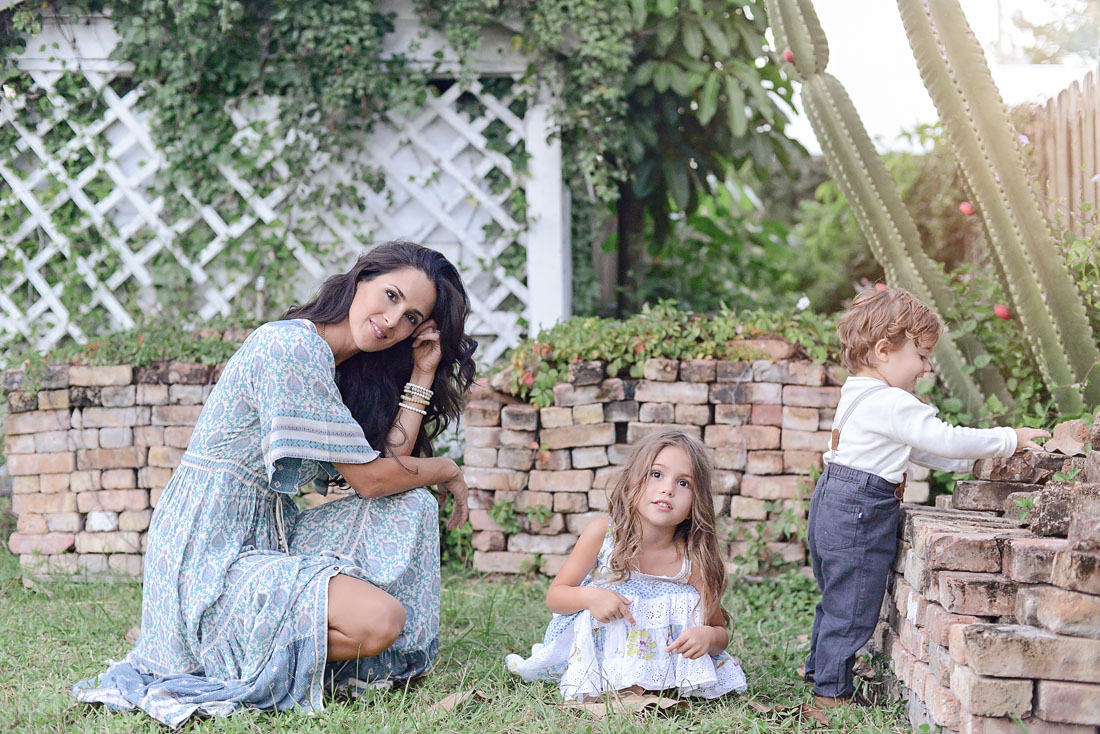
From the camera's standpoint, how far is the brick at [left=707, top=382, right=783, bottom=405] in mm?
4043

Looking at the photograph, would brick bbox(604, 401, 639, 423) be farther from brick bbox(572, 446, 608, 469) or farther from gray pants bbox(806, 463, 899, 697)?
gray pants bbox(806, 463, 899, 697)

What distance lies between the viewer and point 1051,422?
3.65m

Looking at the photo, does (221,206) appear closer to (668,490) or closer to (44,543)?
(44,543)

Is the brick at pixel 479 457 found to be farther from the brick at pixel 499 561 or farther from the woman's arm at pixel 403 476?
the woman's arm at pixel 403 476

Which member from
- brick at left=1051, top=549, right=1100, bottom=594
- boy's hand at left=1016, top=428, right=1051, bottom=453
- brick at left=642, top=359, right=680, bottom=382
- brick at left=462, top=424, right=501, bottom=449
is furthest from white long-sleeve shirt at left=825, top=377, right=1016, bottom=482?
brick at left=462, top=424, right=501, bottom=449

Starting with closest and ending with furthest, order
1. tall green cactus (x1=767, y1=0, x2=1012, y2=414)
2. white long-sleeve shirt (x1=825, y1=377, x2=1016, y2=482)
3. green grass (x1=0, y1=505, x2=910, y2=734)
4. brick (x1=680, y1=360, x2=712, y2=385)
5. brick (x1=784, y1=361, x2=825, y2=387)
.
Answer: green grass (x1=0, y1=505, x2=910, y2=734) → white long-sleeve shirt (x1=825, y1=377, x2=1016, y2=482) → tall green cactus (x1=767, y1=0, x2=1012, y2=414) → brick (x1=784, y1=361, x2=825, y2=387) → brick (x1=680, y1=360, x2=712, y2=385)

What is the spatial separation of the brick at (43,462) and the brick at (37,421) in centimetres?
11

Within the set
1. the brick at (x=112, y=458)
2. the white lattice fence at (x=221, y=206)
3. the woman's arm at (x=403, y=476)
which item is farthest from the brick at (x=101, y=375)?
the woman's arm at (x=403, y=476)

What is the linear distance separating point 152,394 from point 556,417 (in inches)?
73.1

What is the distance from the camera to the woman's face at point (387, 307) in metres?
2.82

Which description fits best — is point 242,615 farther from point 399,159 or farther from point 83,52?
point 83,52

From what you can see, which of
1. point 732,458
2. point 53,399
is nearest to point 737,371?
point 732,458

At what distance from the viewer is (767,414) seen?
13.3 ft

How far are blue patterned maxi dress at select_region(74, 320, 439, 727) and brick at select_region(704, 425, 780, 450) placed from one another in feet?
5.33
